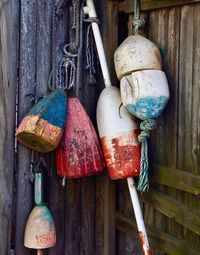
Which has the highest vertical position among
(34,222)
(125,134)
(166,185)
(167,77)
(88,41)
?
(88,41)

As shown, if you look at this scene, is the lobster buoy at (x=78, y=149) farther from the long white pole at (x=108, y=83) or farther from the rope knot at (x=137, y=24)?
the rope knot at (x=137, y=24)

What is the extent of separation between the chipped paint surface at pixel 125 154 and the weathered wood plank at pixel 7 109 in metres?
0.58

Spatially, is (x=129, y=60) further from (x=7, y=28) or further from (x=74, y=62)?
(x=7, y=28)

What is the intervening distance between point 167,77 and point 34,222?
41.4 inches

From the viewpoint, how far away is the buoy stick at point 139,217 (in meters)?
2.49

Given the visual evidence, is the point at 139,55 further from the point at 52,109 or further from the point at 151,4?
the point at 52,109

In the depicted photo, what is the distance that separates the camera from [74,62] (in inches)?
111

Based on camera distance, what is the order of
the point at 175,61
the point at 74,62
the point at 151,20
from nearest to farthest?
the point at 175,61 < the point at 151,20 < the point at 74,62

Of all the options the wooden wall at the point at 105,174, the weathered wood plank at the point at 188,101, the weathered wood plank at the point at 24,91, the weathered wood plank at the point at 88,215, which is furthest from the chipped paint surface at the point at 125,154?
the weathered wood plank at the point at 24,91

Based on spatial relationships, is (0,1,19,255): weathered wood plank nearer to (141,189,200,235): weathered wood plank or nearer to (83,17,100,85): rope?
(83,17,100,85): rope

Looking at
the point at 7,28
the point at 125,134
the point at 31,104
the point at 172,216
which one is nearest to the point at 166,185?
the point at 172,216

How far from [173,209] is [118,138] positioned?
468 millimetres

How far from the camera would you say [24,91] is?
8.89 ft

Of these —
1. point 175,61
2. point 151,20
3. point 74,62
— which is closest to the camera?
point 175,61
